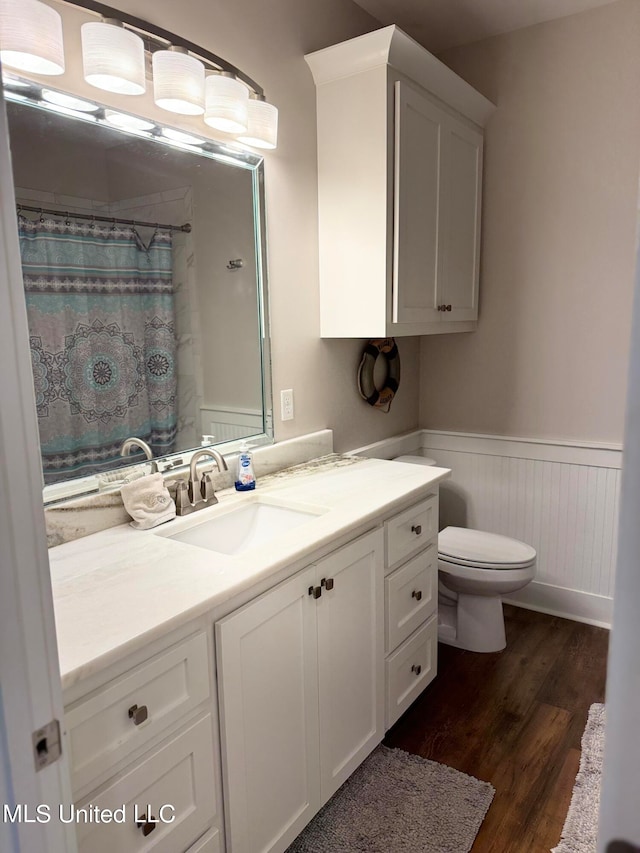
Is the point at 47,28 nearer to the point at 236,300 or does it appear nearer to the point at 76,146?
the point at 76,146


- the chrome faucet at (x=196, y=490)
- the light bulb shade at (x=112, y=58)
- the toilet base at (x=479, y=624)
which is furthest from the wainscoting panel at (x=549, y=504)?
the light bulb shade at (x=112, y=58)

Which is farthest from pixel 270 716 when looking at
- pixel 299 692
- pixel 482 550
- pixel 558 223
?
pixel 558 223

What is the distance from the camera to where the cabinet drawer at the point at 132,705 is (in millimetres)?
1013

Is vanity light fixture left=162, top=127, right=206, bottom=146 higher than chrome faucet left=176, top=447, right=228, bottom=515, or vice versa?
vanity light fixture left=162, top=127, right=206, bottom=146

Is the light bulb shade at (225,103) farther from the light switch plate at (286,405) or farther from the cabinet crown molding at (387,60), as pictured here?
the light switch plate at (286,405)

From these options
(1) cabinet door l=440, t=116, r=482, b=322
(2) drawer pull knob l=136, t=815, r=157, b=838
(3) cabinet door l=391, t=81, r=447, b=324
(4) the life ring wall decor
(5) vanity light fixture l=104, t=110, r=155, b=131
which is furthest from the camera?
(4) the life ring wall decor

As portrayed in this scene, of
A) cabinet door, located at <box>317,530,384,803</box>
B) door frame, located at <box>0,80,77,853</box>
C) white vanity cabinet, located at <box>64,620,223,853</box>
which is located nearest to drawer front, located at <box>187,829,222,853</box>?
white vanity cabinet, located at <box>64,620,223,853</box>

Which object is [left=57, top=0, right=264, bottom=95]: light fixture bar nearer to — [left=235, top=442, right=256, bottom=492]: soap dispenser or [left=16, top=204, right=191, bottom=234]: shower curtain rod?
[left=16, top=204, right=191, bottom=234]: shower curtain rod

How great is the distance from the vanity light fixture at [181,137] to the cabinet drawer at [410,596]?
4.73 ft

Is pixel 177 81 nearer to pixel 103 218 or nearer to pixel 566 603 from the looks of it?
pixel 103 218

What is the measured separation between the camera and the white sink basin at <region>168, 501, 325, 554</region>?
1.77 m

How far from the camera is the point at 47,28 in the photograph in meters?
1.33

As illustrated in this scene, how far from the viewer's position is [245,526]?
190 centimetres

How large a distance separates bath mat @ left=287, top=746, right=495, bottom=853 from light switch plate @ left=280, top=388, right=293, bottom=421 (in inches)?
46.1
